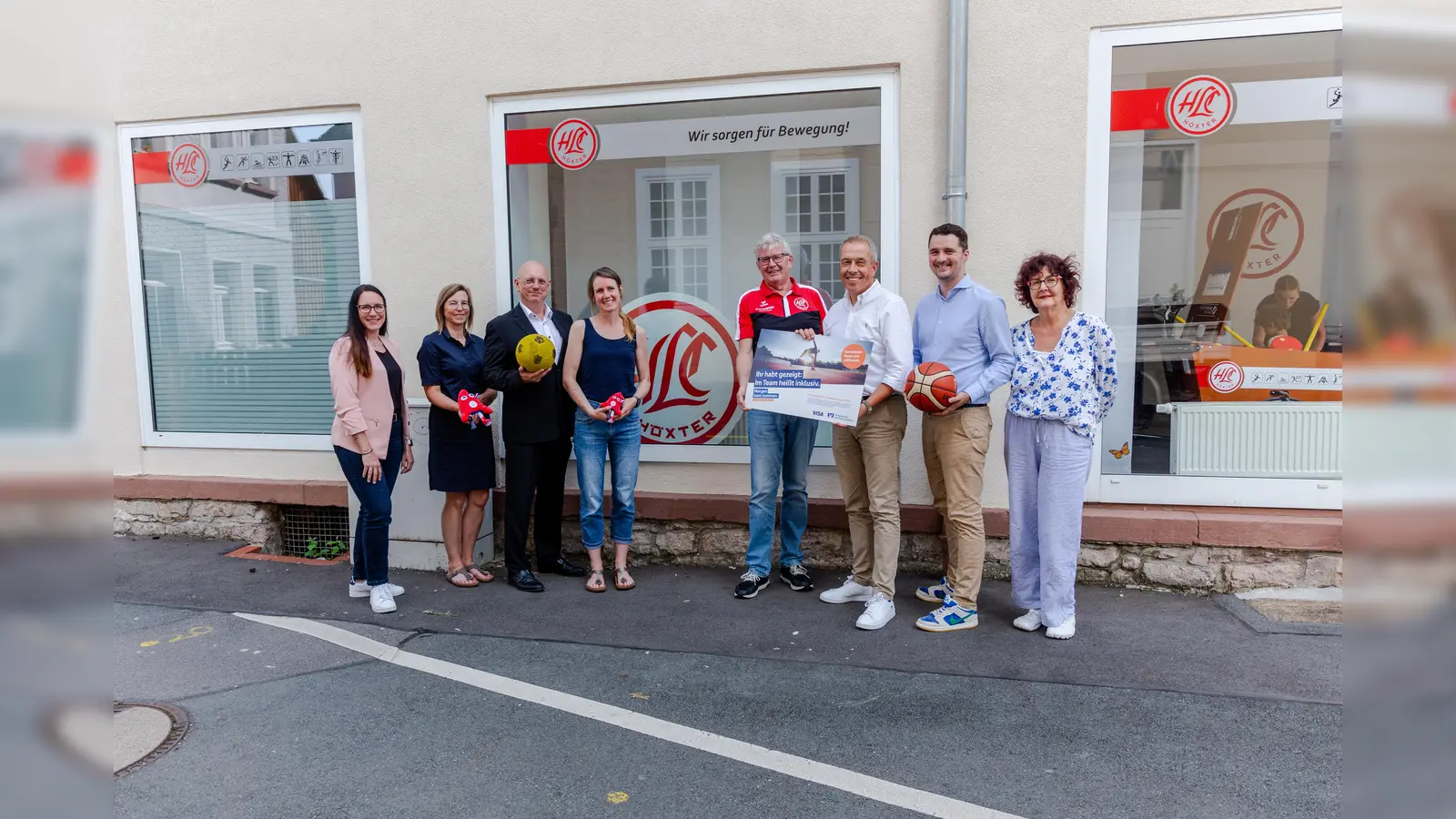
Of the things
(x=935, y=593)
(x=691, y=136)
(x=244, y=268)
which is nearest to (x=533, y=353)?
(x=691, y=136)

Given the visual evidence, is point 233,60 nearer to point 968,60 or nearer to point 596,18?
point 596,18

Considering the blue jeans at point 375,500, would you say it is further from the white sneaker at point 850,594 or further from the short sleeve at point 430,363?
the white sneaker at point 850,594

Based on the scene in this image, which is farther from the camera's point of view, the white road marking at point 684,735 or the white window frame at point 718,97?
the white window frame at point 718,97

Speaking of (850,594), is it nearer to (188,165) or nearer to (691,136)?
(691,136)

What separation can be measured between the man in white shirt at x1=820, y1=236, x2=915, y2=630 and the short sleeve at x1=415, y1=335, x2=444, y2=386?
2373 millimetres

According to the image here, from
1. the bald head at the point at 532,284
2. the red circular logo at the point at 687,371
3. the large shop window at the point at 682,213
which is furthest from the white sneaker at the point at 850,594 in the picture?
the bald head at the point at 532,284

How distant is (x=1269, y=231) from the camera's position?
523 cm

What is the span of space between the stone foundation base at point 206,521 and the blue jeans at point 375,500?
6.29ft

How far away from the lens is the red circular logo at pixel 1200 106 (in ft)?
16.9

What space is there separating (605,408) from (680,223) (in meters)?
1.75

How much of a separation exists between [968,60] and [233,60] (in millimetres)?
5341

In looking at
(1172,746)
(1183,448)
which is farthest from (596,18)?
(1172,746)

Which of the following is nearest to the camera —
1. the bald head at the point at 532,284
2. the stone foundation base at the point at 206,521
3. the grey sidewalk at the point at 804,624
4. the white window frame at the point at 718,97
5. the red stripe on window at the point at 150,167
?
the grey sidewalk at the point at 804,624

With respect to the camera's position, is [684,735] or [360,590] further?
[360,590]
